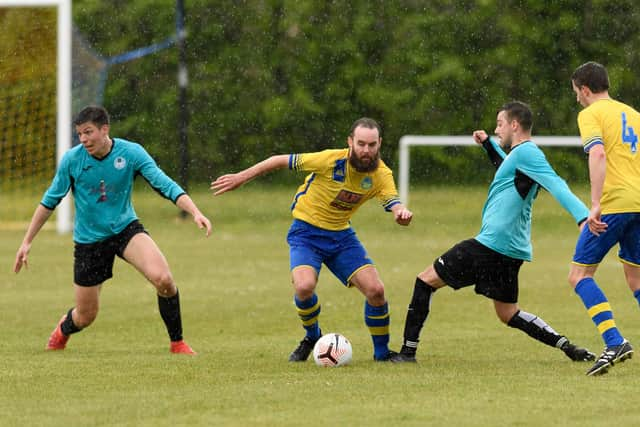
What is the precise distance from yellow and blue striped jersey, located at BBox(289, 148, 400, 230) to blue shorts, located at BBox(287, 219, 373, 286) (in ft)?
0.22

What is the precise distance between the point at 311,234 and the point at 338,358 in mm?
978

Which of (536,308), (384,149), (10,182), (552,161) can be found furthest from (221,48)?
(536,308)

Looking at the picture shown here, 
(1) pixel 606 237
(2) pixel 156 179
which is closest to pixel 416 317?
(1) pixel 606 237

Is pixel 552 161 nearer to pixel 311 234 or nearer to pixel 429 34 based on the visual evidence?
pixel 429 34

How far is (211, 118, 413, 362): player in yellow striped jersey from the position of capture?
9148 millimetres

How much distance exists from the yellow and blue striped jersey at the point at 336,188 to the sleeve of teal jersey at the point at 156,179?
96 centimetres

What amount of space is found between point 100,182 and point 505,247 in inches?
126

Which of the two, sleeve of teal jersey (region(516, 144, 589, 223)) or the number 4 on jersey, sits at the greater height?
the number 4 on jersey

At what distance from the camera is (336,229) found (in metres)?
9.39

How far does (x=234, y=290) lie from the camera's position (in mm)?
15266

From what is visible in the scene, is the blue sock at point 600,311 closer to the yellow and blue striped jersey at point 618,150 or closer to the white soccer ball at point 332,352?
the yellow and blue striped jersey at point 618,150

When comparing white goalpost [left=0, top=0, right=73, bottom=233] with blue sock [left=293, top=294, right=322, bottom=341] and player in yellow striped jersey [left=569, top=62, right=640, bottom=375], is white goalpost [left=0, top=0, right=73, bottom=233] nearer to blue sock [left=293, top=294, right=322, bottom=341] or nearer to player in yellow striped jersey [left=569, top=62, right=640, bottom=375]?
blue sock [left=293, top=294, right=322, bottom=341]

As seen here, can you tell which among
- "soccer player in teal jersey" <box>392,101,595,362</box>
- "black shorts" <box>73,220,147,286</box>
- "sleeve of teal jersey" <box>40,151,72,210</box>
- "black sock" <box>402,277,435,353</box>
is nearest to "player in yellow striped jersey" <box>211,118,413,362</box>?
"black sock" <box>402,277,435,353</box>

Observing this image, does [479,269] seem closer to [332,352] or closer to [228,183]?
[332,352]
